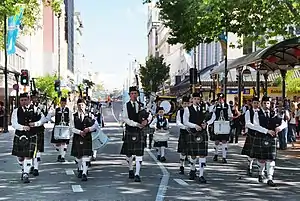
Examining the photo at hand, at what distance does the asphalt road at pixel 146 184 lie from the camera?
33.7 feet

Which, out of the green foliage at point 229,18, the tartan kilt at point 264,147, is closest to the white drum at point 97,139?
the tartan kilt at point 264,147

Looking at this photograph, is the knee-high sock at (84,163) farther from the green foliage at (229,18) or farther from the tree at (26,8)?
the tree at (26,8)

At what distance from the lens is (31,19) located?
2803cm

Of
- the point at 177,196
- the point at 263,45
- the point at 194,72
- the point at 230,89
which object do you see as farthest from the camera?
the point at 230,89

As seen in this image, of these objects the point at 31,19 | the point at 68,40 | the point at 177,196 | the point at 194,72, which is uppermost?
the point at 68,40

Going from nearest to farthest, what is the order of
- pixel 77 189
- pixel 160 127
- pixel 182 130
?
pixel 77 189, pixel 182 130, pixel 160 127

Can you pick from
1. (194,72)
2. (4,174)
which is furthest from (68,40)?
(4,174)

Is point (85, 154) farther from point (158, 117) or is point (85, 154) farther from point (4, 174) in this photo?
point (158, 117)

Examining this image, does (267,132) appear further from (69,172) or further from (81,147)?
(69,172)

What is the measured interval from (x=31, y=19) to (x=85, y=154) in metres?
17.1

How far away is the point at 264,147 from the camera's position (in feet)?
39.2

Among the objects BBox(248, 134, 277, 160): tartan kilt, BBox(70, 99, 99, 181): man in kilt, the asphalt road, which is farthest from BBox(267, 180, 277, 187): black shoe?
BBox(70, 99, 99, 181): man in kilt

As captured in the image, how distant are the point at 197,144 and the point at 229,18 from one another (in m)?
10.7

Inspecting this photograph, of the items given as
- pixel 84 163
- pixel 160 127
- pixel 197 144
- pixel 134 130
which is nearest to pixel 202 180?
pixel 197 144
